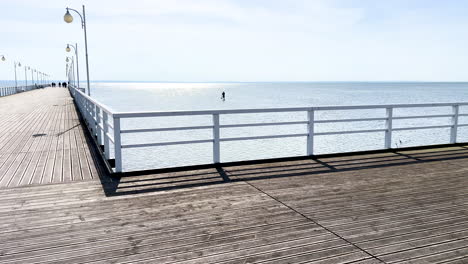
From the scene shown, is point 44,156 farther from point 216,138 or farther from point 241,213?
point 241,213

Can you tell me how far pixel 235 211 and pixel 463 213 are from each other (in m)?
2.66

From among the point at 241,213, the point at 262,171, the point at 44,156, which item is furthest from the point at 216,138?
the point at 44,156

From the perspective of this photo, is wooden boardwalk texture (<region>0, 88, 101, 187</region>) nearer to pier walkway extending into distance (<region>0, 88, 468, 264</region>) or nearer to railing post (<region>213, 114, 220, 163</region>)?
pier walkway extending into distance (<region>0, 88, 468, 264</region>)

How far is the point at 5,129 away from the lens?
13.4m

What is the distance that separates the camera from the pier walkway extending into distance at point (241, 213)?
365 centimetres

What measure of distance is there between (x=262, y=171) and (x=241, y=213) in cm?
223

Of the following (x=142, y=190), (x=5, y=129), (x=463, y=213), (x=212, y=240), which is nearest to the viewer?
(x=212, y=240)

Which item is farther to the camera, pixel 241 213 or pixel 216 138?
pixel 216 138

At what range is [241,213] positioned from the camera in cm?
471

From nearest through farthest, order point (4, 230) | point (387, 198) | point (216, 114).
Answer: point (4, 230), point (387, 198), point (216, 114)

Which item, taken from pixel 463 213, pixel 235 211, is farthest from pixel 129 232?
pixel 463 213

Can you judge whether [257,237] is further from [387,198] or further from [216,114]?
[216,114]

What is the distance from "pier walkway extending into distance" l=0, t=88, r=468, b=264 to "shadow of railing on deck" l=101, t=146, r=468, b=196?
27mm

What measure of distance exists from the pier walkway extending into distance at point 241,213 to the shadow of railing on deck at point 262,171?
27mm
